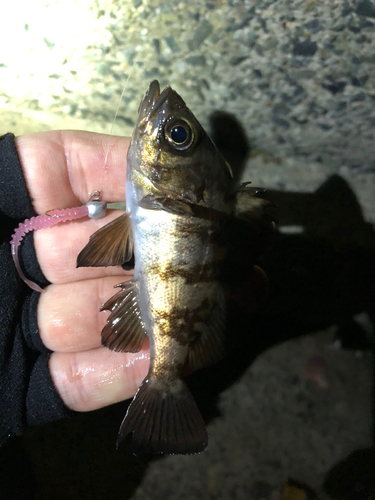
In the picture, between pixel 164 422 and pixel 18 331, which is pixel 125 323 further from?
pixel 18 331

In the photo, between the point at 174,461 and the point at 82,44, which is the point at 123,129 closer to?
the point at 82,44

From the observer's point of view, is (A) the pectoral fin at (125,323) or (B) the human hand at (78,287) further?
(B) the human hand at (78,287)

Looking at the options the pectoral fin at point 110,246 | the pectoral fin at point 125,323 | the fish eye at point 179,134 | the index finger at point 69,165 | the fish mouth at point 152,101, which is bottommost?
the pectoral fin at point 125,323

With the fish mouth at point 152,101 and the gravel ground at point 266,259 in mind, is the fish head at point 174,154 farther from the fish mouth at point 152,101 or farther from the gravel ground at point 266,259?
the gravel ground at point 266,259

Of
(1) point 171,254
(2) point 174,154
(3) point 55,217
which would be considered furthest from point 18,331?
(2) point 174,154

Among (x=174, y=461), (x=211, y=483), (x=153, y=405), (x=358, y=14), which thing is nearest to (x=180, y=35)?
(x=358, y=14)

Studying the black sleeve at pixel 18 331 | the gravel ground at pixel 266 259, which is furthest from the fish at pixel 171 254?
the gravel ground at pixel 266 259

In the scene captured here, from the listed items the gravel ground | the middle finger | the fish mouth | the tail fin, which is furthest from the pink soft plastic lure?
the tail fin
